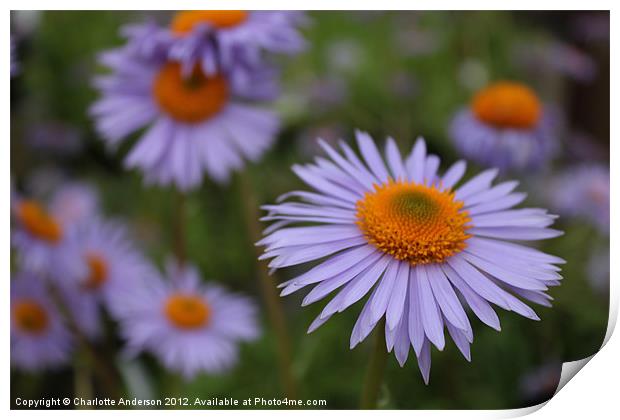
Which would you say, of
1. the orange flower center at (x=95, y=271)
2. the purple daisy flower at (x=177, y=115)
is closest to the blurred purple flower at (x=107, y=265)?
the orange flower center at (x=95, y=271)

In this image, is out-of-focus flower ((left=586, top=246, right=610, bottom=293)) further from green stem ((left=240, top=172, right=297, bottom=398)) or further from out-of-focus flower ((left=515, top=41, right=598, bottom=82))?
green stem ((left=240, top=172, right=297, bottom=398))

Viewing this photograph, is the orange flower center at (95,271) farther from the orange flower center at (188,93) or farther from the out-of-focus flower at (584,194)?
the out-of-focus flower at (584,194)

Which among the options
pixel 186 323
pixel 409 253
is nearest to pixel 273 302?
pixel 186 323

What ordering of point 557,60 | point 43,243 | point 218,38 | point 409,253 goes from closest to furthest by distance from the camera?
1. point 409,253
2. point 218,38
3. point 43,243
4. point 557,60

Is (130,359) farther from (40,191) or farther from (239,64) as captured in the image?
(239,64)

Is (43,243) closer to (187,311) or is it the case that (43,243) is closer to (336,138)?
(187,311)

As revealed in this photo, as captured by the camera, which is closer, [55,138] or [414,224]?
[414,224]
